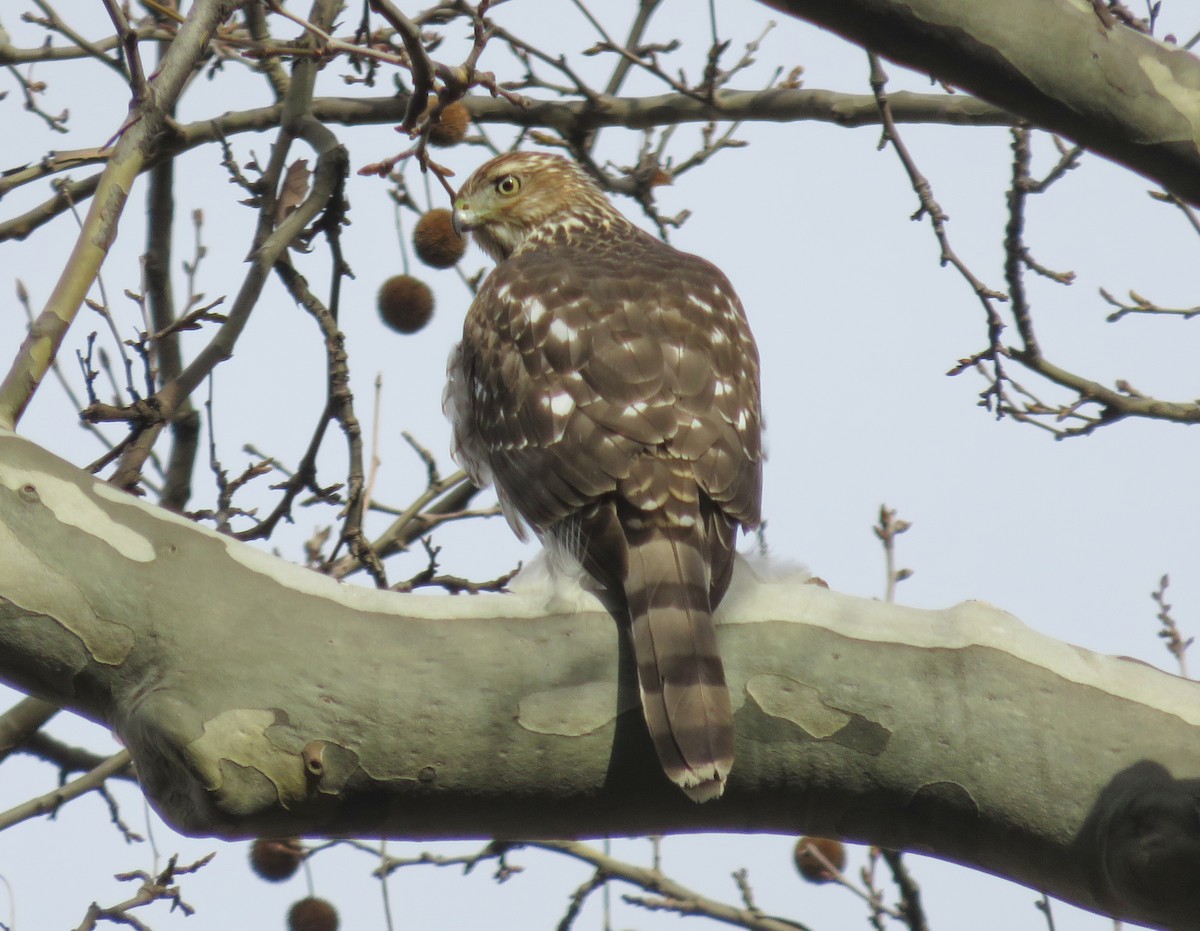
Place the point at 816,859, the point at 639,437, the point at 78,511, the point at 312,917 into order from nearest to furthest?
the point at 78,511 < the point at 639,437 < the point at 312,917 < the point at 816,859

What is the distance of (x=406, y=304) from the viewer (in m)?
5.15

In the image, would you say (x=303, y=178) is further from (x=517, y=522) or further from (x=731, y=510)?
(x=731, y=510)

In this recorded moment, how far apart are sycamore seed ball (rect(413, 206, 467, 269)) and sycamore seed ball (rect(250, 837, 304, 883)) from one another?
2.15 metres

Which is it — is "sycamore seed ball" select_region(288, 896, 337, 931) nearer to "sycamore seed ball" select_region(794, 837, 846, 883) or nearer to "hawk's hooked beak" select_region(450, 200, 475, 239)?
"sycamore seed ball" select_region(794, 837, 846, 883)

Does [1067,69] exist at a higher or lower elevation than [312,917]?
higher

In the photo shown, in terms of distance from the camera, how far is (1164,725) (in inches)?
92.4

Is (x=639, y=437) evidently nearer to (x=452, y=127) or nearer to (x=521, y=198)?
(x=452, y=127)

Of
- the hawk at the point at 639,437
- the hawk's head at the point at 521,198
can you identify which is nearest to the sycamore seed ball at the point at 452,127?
the hawk's head at the point at 521,198

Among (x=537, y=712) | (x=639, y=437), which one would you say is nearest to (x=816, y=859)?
(x=639, y=437)

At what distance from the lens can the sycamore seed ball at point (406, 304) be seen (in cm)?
515

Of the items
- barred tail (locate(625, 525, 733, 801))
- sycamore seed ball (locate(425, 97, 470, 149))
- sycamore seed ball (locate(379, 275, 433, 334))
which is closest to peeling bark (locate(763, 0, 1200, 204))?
barred tail (locate(625, 525, 733, 801))

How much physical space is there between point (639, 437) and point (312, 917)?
7.80ft

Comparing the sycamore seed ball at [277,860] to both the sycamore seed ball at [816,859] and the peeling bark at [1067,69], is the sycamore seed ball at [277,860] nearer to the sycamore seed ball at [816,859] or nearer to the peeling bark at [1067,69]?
the sycamore seed ball at [816,859]

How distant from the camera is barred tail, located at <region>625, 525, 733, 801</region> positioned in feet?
7.38
